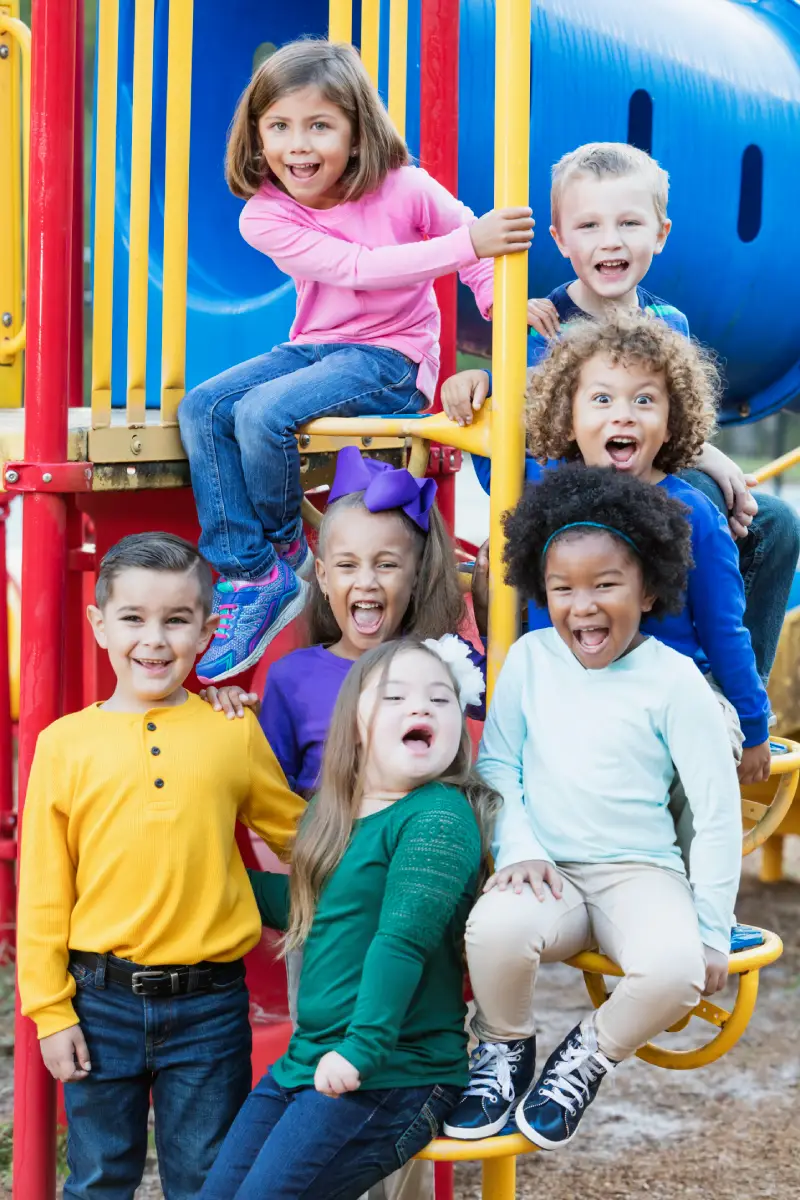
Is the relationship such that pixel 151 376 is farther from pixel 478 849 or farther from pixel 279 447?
pixel 478 849

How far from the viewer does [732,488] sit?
9.00 feet

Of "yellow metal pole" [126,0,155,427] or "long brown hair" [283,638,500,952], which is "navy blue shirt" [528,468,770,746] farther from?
"yellow metal pole" [126,0,155,427]

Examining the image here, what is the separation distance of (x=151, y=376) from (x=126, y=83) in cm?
80

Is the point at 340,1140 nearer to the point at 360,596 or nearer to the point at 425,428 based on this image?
the point at 360,596

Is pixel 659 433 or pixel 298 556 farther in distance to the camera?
pixel 298 556

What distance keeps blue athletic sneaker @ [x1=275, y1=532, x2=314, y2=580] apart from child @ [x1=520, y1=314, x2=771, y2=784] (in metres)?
0.60

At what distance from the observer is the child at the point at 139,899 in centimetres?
243

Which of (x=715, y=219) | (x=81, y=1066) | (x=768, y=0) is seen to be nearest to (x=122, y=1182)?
(x=81, y=1066)

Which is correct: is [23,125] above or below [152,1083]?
above

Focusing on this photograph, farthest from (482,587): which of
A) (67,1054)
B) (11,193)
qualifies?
(11,193)

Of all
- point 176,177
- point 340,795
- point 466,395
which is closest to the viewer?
point 340,795

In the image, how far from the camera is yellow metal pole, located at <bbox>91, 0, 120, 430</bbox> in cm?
273

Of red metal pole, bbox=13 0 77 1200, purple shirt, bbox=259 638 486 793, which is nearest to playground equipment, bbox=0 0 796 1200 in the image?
red metal pole, bbox=13 0 77 1200

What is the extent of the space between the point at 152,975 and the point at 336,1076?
0.44 m
